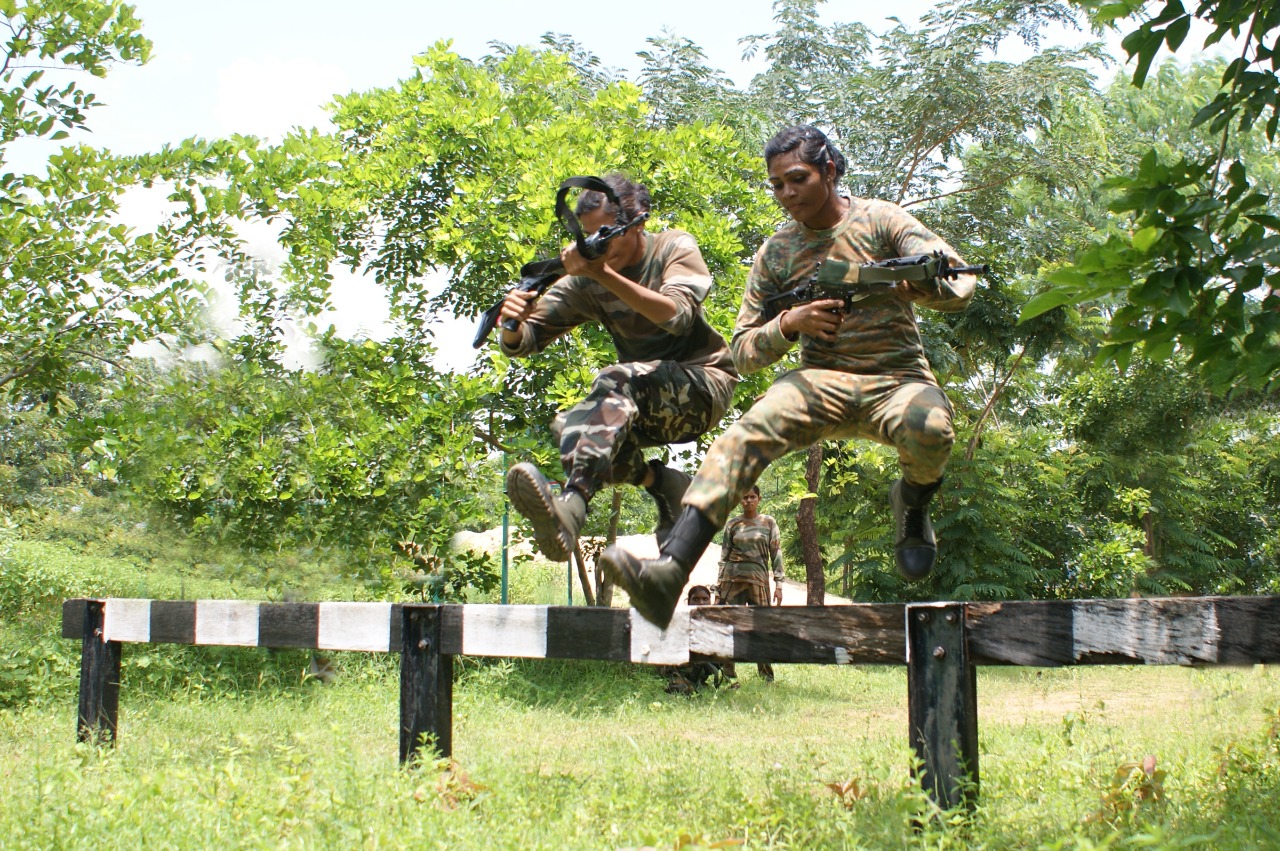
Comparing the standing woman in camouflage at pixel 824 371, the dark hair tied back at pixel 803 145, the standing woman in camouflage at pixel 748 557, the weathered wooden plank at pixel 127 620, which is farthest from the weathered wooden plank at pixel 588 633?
the standing woman in camouflage at pixel 748 557

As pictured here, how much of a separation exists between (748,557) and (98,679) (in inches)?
231

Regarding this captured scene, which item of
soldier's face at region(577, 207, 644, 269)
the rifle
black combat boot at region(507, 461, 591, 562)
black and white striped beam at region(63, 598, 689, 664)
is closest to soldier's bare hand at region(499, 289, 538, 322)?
soldier's face at region(577, 207, 644, 269)

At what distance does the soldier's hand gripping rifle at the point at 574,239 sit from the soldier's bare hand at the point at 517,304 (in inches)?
0.8

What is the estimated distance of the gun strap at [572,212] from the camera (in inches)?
139

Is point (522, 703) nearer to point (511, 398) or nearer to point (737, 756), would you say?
point (511, 398)

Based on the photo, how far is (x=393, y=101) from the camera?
9180 millimetres

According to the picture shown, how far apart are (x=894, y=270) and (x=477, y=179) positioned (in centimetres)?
584

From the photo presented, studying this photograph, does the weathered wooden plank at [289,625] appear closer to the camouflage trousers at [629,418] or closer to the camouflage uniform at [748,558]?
the camouflage trousers at [629,418]

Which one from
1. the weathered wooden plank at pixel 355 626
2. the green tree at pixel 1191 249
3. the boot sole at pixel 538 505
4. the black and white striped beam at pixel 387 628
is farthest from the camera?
the weathered wooden plank at pixel 355 626

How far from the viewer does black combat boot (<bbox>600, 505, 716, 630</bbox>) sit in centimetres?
318

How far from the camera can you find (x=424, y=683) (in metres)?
4.11

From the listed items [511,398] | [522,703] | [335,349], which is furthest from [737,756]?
[335,349]

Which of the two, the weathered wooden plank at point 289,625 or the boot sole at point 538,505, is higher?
the boot sole at point 538,505

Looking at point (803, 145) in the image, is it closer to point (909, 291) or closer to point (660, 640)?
point (909, 291)
